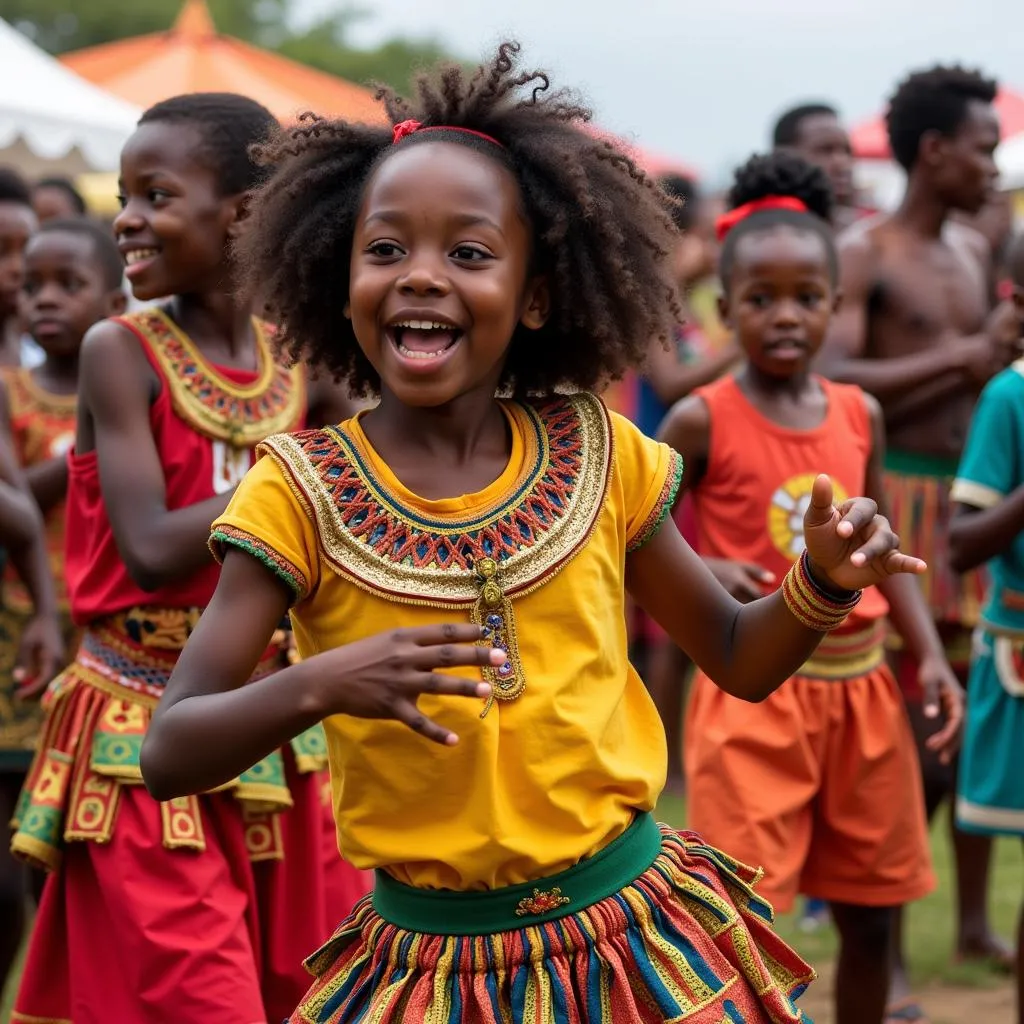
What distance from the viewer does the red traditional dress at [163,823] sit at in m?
3.45

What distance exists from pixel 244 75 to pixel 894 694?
815cm

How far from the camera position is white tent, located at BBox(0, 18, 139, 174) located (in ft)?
29.6

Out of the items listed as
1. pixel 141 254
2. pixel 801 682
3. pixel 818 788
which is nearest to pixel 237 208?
pixel 141 254

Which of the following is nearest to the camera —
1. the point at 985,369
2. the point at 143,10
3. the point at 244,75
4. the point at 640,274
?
the point at 640,274

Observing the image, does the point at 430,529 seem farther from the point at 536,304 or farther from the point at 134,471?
the point at 134,471

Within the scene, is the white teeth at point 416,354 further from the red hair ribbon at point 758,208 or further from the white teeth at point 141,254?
the red hair ribbon at point 758,208

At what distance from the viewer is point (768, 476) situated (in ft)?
15.3

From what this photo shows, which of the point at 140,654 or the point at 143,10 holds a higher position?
the point at 143,10

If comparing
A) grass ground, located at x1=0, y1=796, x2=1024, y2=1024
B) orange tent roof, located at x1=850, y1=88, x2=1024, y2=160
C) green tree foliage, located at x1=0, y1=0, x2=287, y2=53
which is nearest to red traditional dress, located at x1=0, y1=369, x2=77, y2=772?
grass ground, located at x1=0, y1=796, x2=1024, y2=1024

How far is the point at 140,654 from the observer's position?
12.0 feet

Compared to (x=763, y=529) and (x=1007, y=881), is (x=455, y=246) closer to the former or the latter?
(x=763, y=529)

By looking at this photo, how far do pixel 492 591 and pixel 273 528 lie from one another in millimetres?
331

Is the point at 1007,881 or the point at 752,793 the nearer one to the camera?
the point at 752,793

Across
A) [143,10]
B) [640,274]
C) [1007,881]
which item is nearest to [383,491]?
[640,274]
